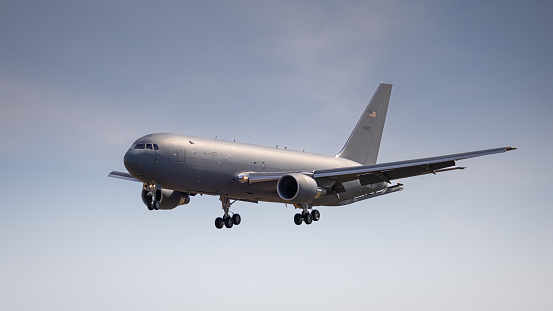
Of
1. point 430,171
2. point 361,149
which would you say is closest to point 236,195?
point 430,171

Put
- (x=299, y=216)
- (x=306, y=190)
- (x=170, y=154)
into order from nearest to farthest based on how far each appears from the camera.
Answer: (x=170, y=154), (x=306, y=190), (x=299, y=216)

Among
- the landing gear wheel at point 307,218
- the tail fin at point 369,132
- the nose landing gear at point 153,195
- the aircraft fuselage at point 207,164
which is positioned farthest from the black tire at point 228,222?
the tail fin at point 369,132

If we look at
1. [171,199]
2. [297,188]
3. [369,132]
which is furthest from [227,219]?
[369,132]

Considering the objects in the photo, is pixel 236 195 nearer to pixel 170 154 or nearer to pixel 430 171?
pixel 170 154

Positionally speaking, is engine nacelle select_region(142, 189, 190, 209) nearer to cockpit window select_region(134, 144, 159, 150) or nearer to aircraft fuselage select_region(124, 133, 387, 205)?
aircraft fuselage select_region(124, 133, 387, 205)

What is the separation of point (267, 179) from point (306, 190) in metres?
2.71

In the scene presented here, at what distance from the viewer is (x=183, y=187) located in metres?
39.9

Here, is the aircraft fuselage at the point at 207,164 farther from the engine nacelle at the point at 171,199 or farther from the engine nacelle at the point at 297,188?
the engine nacelle at the point at 171,199

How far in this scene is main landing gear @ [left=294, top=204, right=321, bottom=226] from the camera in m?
46.1

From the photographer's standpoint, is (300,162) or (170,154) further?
(300,162)

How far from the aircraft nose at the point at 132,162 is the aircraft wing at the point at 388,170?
7693mm

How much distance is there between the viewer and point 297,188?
4138cm

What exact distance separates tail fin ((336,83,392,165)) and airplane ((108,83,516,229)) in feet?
12.5

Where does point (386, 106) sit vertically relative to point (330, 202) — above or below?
Result: above
